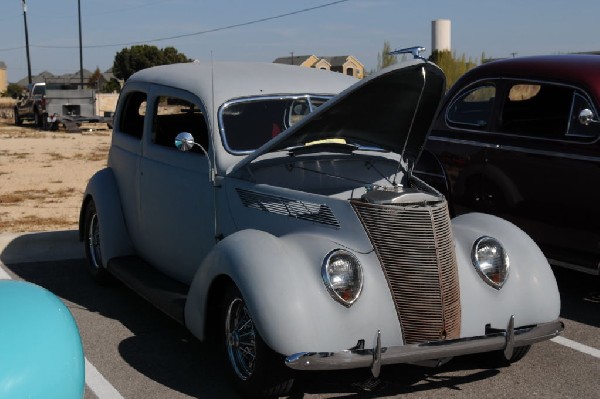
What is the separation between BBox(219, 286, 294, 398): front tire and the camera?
14.7 ft

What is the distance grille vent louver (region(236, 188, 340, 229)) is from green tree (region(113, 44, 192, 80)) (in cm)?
8013

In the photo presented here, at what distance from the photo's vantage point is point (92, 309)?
21.8 feet

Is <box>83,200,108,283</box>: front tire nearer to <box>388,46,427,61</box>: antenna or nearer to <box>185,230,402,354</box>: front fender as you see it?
<box>185,230,402,354</box>: front fender

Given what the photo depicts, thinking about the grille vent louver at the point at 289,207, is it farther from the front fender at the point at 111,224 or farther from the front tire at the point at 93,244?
the front tire at the point at 93,244

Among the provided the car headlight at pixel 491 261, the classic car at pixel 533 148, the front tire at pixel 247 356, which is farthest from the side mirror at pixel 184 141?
the classic car at pixel 533 148

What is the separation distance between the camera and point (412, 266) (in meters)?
4.56

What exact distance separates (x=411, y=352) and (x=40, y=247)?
18.3ft

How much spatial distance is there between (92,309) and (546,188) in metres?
3.75

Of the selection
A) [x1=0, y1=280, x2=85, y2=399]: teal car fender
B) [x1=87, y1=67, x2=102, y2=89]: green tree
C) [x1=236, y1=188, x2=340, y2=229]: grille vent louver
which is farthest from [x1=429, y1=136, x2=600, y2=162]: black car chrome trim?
[x1=87, y1=67, x2=102, y2=89]: green tree

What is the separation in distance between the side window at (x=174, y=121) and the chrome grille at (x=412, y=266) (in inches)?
85.0

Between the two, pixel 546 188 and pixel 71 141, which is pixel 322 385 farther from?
pixel 71 141

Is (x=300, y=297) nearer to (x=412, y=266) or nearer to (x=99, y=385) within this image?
(x=412, y=266)

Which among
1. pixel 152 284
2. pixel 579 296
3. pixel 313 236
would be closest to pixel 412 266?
pixel 313 236

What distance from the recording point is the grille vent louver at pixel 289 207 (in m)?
4.81
